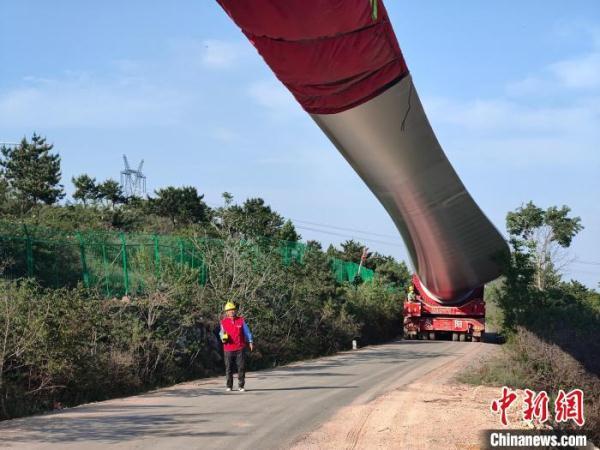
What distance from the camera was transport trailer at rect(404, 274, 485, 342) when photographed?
29.3 m

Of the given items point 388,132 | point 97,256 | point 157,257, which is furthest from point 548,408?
point 97,256

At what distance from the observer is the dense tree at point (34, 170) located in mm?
53906

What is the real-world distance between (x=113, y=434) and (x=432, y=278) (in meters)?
20.1

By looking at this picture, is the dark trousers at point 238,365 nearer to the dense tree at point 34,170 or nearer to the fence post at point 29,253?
the fence post at point 29,253

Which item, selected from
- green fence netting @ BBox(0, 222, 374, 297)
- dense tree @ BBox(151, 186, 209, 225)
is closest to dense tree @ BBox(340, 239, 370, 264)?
dense tree @ BBox(151, 186, 209, 225)

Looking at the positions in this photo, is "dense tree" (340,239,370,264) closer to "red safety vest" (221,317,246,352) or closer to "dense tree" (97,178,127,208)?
"dense tree" (97,178,127,208)

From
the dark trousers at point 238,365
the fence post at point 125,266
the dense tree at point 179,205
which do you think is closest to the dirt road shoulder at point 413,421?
the dark trousers at point 238,365

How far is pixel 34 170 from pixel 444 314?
38139 millimetres

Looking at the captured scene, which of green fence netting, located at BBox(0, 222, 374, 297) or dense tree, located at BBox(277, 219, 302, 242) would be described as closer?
green fence netting, located at BBox(0, 222, 374, 297)

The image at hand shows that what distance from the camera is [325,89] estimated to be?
11.2 m

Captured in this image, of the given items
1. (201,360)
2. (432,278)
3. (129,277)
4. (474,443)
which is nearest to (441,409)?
(474,443)

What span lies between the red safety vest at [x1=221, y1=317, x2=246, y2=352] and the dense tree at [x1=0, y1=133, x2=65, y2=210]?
43.5 metres

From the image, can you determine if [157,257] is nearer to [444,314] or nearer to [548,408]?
[548,408]

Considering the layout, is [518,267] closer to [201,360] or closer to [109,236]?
[201,360]
